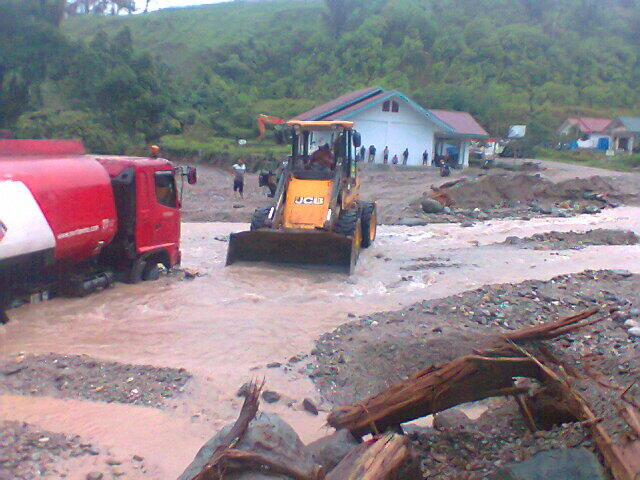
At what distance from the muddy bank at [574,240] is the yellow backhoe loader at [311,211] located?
450 centimetres

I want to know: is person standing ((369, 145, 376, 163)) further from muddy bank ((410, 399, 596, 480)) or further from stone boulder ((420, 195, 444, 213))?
muddy bank ((410, 399, 596, 480))

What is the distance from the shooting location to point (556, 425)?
14.8 ft

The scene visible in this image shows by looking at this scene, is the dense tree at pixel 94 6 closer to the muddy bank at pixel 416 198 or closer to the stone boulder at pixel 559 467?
the muddy bank at pixel 416 198

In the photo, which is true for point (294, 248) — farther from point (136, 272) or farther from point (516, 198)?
point (516, 198)

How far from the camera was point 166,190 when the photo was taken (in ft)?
37.9

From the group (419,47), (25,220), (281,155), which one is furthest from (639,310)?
(419,47)

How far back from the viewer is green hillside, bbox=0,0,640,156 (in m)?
51.8

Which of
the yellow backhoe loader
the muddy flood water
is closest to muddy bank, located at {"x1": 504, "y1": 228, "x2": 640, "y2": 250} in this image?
the muddy flood water

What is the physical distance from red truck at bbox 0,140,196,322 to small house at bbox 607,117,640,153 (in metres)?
50.0

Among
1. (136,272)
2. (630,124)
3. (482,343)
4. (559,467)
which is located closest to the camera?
(559,467)

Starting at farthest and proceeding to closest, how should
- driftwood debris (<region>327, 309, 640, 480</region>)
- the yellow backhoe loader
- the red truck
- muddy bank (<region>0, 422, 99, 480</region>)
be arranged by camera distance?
the yellow backhoe loader
the red truck
muddy bank (<region>0, 422, 99, 480</region>)
driftwood debris (<region>327, 309, 640, 480</region>)

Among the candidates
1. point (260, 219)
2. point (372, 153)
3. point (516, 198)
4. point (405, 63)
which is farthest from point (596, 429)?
point (405, 63)

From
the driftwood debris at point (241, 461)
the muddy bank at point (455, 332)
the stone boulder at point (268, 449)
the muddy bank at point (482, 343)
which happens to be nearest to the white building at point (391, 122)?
the muddy bank at point (482, 343)

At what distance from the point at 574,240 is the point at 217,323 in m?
10.1
